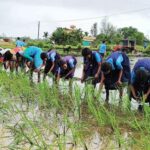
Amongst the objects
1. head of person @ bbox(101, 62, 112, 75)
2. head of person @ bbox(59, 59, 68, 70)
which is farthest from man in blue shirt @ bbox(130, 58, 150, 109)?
head of person @ bbox(59, 59, 68, 70)

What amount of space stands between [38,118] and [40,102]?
111 centimetres

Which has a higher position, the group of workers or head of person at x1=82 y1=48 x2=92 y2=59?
head of person at x1=82 y1=48 x2=92 y2=59

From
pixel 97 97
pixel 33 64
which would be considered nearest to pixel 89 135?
pixel 97 97

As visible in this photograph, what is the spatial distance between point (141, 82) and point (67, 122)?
1.51 m

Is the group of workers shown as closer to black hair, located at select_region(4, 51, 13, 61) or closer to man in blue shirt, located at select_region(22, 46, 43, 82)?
man in blue shirt, located at select_region(22, 46, 43, 82)

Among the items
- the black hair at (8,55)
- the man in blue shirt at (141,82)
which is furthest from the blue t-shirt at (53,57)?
the man in blue shirt at (141,82)

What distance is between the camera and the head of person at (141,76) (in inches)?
233

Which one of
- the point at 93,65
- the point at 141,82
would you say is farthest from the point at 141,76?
the point at 93,65

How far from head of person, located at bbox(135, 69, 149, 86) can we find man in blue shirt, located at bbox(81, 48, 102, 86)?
1965 mm

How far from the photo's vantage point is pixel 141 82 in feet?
19.8

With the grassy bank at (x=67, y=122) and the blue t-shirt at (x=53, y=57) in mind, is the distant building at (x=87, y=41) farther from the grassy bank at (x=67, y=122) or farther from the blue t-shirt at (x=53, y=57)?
the grassy bank at (x=67, y=122)

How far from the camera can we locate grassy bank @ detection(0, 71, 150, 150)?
165 inches

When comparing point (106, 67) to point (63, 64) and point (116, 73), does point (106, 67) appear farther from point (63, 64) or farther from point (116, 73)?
point (63, 64)

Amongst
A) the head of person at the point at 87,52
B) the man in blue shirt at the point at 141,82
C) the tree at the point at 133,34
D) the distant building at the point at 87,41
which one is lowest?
the man in blue shirt at the point at 141,82
